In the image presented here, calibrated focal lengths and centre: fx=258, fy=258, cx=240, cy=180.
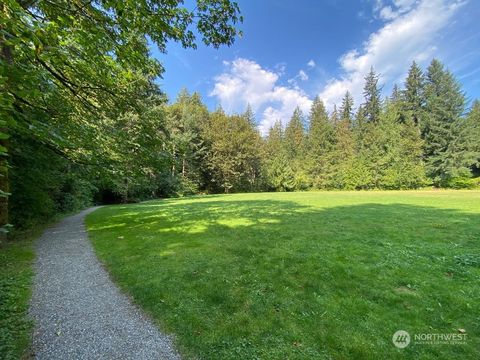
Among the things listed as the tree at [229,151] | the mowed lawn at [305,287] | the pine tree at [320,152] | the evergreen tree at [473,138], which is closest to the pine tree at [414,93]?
the evergreen tree at [473,138]

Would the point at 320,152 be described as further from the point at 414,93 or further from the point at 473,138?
the point at 473,138

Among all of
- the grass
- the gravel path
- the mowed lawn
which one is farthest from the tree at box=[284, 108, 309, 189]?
the gravel path

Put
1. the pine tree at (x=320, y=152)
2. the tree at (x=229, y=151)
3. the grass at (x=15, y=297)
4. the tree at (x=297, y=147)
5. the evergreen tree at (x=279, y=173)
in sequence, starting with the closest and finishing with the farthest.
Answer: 1. the grass at (x=15, y=297)
2. the tree at (x=229, y=151)
3. the evergreen tree at (x=279, y=173)
4. the pine tree at (x=320, y=152)
5. the tree at (x=297, y=147)

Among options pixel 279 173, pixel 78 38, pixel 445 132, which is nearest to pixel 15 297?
pixel 78 38

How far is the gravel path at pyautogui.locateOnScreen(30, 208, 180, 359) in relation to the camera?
322 centimetres

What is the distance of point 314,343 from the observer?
335 cm

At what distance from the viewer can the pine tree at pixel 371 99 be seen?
50.9m

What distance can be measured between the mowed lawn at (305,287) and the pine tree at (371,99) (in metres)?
48.1

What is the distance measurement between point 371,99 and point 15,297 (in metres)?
59.1

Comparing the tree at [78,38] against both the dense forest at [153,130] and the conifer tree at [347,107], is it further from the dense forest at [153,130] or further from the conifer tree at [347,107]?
the conifer tree at [347,107]

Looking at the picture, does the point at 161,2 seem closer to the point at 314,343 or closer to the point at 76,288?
the point at 76,288

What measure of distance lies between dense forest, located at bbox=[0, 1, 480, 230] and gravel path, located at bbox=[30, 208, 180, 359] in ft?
7.79

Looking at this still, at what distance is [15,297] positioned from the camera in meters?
4.44

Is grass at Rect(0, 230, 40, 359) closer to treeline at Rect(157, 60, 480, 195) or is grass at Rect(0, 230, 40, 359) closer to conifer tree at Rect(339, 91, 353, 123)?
treeline at Rect(157, 60, 480, 195)
